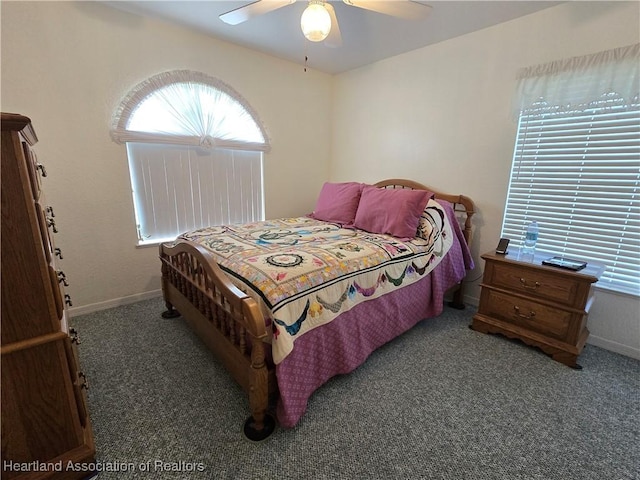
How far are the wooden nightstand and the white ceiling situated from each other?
1.93m

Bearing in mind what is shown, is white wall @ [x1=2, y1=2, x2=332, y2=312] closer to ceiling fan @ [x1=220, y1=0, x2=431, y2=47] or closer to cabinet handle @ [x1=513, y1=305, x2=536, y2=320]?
ceiling fan @ [x1=220, y1=0, x2=431, y2=47]

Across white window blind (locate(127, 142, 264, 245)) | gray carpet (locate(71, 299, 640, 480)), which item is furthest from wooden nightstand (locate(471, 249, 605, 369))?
white window blind (locate(127, 142, 264, 245))

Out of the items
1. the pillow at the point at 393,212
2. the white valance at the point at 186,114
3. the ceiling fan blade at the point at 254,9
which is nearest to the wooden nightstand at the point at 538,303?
the pillow at the point at 393,212

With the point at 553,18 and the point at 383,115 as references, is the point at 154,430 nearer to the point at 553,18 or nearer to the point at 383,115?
the point at 383,115

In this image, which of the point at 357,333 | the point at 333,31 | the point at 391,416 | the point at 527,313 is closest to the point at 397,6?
the point at 333,31

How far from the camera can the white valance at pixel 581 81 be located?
1.89 meters

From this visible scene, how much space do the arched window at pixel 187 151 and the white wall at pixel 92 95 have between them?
0.33 ft

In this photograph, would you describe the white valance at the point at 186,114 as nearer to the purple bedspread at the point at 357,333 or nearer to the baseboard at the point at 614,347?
the purple bedspread at the point at 357,333

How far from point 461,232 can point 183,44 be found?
3.13m

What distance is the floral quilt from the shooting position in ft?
4.64

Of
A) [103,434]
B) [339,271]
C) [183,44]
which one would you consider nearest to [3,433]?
[103,434]

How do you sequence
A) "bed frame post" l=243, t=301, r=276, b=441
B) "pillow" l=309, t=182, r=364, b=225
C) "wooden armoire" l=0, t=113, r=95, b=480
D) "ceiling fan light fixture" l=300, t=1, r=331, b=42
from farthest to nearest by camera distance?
"pillow" l=309, t=182, r=364, b=225
"ceiling fan light fixture" l=300, t=1, r=331, b=42
"bed frame post" l=243, t=301, r=276, b=441
"wooden armoire" l=0, t=113, r=95, b=480

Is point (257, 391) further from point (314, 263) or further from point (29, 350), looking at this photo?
point (29, 350)

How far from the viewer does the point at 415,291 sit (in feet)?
7.34
